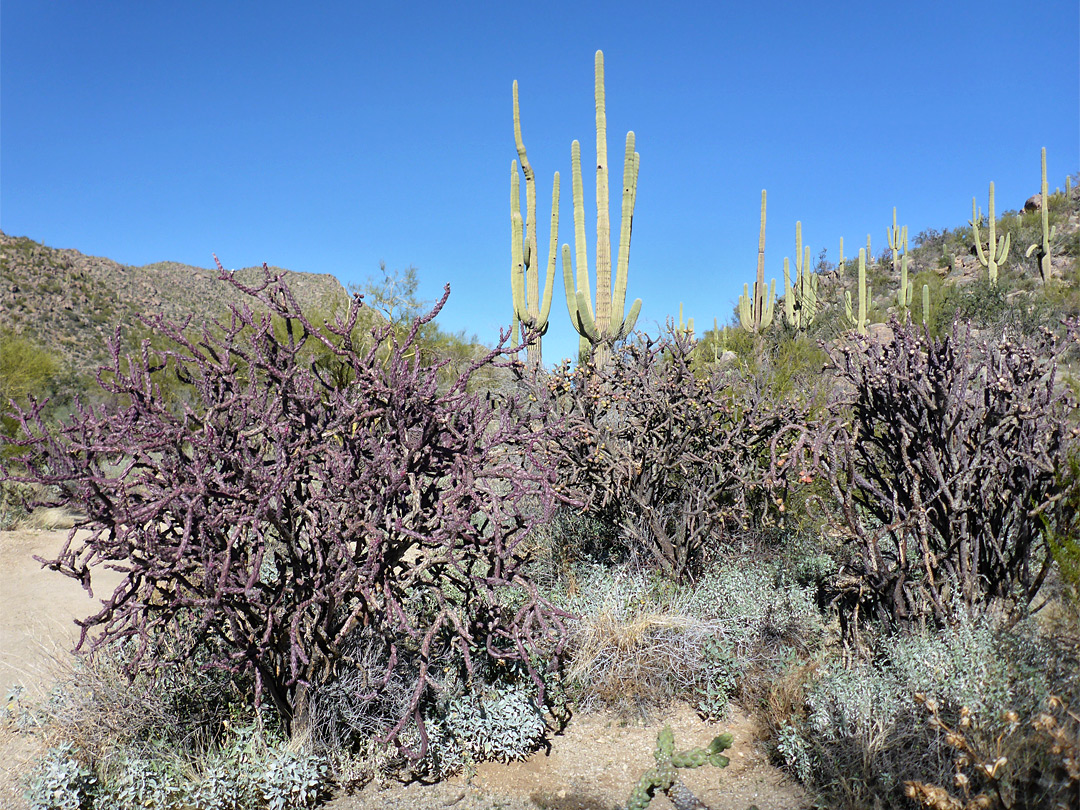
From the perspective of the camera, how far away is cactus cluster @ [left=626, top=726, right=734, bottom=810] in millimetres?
3330

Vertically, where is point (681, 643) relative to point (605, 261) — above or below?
below

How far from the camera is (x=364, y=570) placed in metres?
3.10

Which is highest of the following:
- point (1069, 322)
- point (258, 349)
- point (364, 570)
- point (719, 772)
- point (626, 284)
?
point (626, 284)

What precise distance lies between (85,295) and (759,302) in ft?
100

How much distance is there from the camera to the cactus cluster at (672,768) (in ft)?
10.9

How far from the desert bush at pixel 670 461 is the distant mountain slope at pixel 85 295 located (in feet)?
45.3

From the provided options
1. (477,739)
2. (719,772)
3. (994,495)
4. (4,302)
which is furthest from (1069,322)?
(4,302)

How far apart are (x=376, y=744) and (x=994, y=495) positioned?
3778 millimetres

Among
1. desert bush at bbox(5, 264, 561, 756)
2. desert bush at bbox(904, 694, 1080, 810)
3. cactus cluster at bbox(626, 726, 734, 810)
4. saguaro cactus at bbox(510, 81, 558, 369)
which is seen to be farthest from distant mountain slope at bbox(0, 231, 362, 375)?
desert bush at bbox(904, 694, 1080, 810)

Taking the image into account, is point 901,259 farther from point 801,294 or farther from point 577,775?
point 577,775

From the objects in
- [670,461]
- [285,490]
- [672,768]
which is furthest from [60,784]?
[670,461]

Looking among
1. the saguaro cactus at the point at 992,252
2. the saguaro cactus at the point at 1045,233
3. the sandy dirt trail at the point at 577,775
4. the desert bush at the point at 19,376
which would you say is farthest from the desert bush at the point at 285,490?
the saguaro cactus at the point at 1045,233

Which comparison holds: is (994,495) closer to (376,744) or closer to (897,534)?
(897,534)

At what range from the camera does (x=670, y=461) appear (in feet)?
19.1
